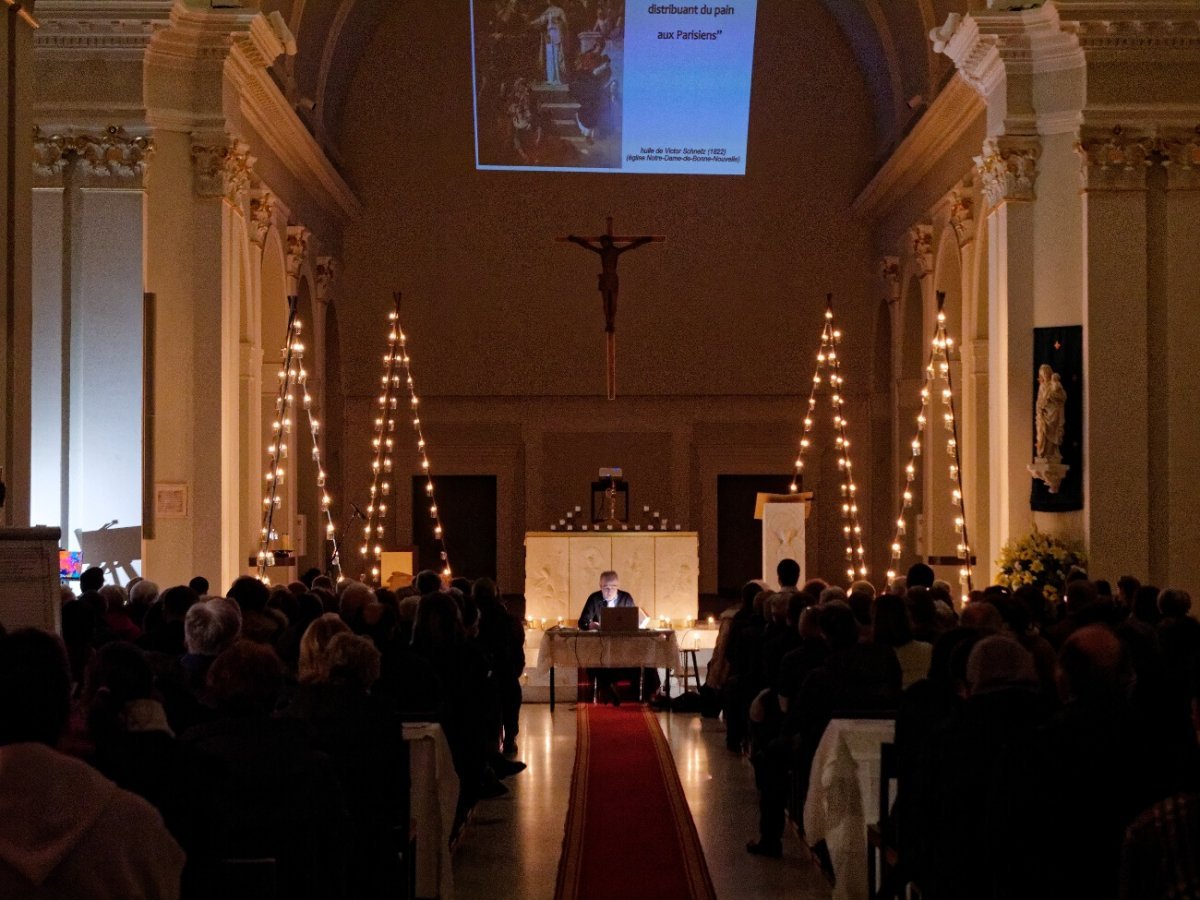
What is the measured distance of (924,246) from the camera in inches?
814

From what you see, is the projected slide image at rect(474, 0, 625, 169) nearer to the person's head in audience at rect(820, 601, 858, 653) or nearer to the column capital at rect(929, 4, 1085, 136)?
the column capital at rect(929, 4, 1085, 136)

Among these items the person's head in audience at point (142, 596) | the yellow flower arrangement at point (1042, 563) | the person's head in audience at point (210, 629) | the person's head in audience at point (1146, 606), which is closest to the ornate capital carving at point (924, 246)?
the yellow flower arrangement at point (1042, 563)

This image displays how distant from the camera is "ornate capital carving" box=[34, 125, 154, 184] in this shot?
15031mm

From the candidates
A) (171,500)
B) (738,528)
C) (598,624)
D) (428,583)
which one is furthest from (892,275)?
(428,583)

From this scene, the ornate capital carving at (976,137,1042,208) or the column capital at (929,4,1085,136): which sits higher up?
the column capital at (929,4,1085,136)

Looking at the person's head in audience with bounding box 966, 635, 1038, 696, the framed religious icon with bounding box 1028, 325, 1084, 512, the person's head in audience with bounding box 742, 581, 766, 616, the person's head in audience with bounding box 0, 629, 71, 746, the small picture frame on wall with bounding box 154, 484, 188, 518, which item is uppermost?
the framed religious icon with bounding box 1028, 325, 1084, 512

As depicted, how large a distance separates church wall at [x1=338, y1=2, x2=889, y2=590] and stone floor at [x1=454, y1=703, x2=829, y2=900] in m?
12.0

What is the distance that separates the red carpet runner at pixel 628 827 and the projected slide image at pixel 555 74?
11.9 m

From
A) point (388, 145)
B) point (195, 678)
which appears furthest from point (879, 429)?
point (195, 678)

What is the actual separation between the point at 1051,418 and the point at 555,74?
35.2ft

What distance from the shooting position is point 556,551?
61.6ft

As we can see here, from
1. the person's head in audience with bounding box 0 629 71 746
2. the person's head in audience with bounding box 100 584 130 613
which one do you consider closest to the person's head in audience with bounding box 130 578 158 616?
the person's head in audience with bounding box 100 584 130 613

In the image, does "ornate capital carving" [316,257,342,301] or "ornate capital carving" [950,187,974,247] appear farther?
"ornate capital carving" [316,257,342,301]

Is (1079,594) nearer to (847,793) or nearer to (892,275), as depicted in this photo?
(847,793)
